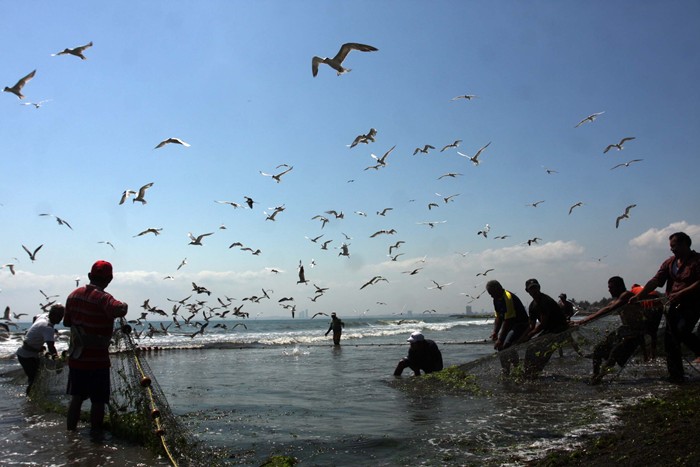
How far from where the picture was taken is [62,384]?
27.1 feet

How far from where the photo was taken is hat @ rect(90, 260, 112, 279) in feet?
18.6

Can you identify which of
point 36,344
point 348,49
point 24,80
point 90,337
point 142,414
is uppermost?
point 24,80

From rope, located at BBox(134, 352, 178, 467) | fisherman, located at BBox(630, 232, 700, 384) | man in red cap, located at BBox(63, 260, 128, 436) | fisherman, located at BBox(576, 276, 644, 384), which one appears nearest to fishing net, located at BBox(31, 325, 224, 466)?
Answer: rope, located at BBox(134, 352, 178, 467)

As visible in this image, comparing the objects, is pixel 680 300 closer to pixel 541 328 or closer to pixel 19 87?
pixel 541 328

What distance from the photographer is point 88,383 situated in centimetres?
558

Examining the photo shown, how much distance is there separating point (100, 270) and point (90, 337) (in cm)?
76

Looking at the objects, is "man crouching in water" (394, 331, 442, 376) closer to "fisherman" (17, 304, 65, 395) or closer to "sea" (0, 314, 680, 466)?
"sea" (0, 314, 680, 466)

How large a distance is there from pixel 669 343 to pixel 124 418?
680 cm

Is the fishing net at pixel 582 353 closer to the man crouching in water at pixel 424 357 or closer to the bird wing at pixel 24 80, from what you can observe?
the man crouching in water at pixel 424 357

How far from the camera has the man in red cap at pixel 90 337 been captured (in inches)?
217

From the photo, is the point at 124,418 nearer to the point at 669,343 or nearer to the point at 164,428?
the point at 164,428

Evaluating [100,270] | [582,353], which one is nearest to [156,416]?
[100,270]

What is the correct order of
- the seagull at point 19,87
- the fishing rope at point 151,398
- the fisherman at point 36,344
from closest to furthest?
1. the fishing rope at point 151,398
2. the fisherman at point 36,344
3. the seagull at point 19,87

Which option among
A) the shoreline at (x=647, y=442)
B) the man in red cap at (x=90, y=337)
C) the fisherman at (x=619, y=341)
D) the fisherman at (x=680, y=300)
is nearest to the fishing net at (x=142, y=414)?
the man in red cap at (x=90, y=337)
